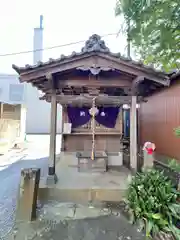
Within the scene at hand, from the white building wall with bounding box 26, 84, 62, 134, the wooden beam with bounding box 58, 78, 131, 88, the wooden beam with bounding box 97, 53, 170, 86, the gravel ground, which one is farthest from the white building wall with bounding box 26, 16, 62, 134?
the wooden beam with bounding box 97, 53, 170, 86

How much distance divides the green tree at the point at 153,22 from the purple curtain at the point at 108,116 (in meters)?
3.38

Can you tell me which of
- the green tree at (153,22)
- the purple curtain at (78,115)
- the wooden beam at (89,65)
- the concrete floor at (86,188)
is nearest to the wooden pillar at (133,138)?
the concrete floor at (86,188)

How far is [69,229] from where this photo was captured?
9.89 feet

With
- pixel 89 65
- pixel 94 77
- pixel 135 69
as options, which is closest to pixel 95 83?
pixel 94 77

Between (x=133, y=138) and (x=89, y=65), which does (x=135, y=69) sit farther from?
(x=133, y=138)

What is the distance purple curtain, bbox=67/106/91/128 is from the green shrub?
4099mm

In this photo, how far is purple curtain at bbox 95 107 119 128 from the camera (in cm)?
728

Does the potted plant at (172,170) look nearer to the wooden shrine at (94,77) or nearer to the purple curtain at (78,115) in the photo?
the wooden shrine at (94,77)

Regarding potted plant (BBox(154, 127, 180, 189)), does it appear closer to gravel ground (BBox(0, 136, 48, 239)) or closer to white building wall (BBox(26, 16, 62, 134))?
gravel ground (BBox(0, 136, 48, 239))

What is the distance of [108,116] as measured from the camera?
24.0 ft

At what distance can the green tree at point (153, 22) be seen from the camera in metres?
3.56

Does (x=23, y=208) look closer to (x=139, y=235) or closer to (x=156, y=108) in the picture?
(x=139, y=235)

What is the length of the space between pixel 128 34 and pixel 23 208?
152 inches

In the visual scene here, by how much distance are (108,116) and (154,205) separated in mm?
4459
